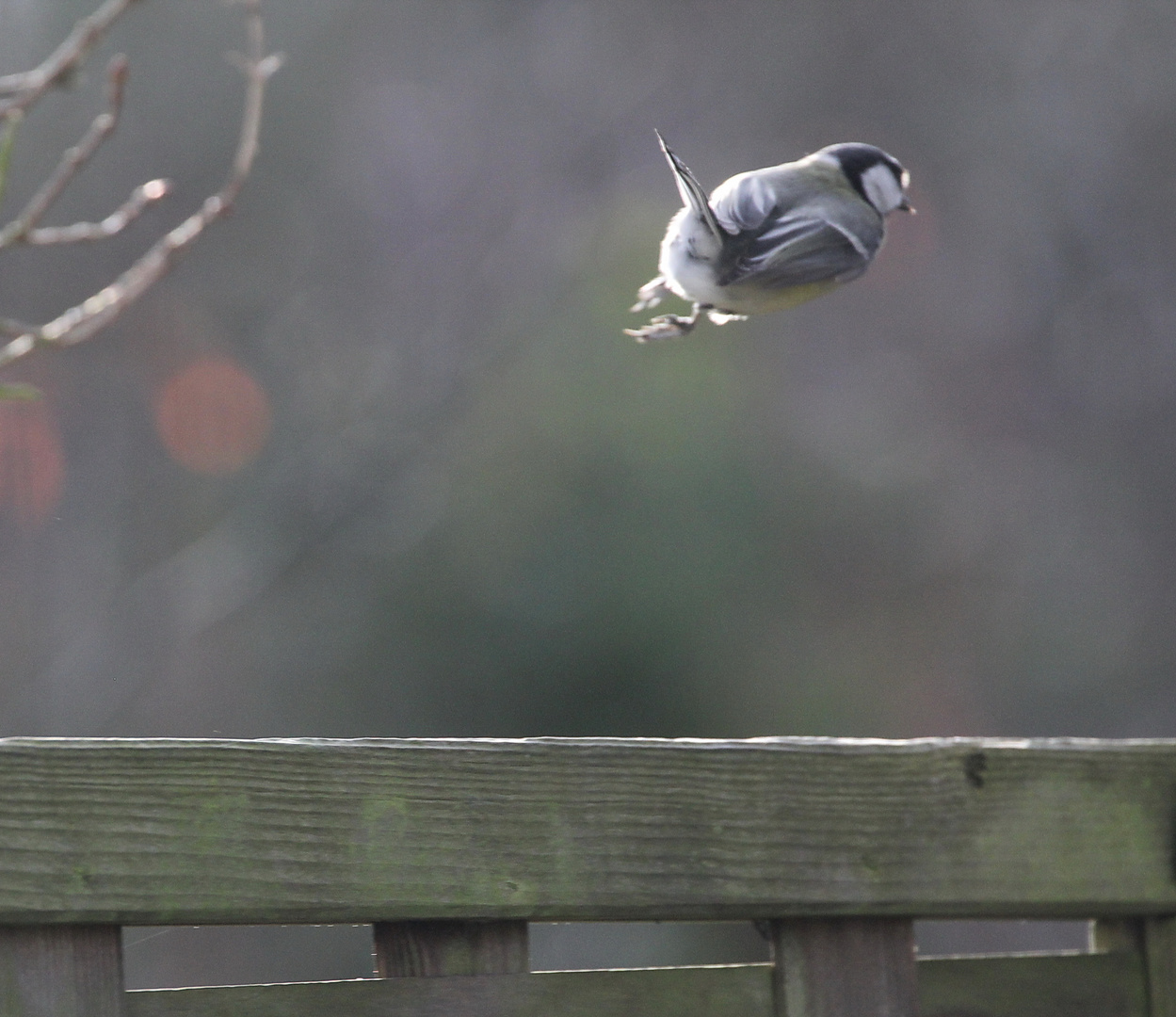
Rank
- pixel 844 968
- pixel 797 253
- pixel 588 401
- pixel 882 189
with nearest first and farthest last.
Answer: pixel 844 968 < pixel 797 253 < pixel 882 189 < pixel 588 401

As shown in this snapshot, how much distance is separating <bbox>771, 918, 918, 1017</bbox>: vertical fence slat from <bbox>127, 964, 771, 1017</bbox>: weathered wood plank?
0.06 ft

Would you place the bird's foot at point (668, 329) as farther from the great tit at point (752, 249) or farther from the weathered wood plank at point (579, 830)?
the weathered wood plank at point (579, 830)

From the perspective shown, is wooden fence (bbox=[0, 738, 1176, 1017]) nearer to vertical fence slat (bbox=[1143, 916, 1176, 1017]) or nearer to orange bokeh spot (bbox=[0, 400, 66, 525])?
vertical fence slat (bbox=[1143, 916, 1176, 1017])

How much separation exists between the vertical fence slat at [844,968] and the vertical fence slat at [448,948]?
0.20 metres

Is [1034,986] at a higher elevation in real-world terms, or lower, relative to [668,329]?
lower

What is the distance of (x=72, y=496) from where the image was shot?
8.09 meters

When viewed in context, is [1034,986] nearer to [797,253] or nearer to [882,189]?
[797,253]

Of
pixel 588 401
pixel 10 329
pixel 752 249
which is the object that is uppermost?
pixel 588 401

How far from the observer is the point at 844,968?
1.12 metres

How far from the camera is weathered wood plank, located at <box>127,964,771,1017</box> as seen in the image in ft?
3.05

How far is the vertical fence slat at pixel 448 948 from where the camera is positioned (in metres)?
0.99

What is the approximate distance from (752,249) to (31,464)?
7.16 metres

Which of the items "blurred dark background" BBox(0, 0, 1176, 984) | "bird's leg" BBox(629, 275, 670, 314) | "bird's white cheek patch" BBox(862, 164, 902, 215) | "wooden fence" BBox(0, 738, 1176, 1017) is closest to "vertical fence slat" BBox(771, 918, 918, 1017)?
"wooden fence" BBox(0, 738, 1176, 1017)

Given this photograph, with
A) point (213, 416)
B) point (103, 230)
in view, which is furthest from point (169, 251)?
point (213, 416)
